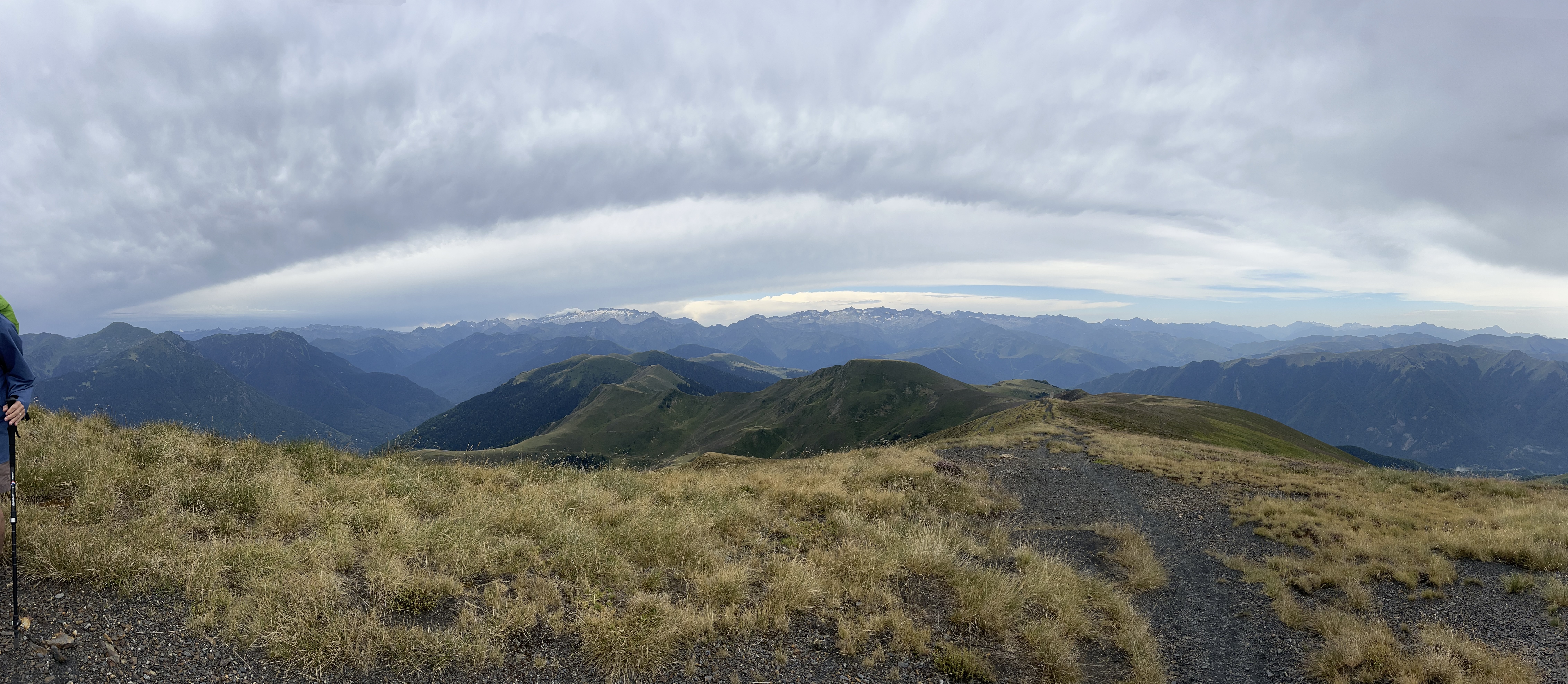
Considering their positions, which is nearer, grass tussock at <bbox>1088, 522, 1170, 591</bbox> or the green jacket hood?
the green jacket hood

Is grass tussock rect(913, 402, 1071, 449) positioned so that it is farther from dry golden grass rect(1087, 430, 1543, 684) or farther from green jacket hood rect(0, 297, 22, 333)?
green jacket hood rect(0, 297, 22, 333)

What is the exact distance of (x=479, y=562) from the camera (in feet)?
24.0

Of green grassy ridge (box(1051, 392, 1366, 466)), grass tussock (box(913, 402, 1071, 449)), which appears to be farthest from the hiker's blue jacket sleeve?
green grassy ridge (box(1051, 392, 1366, 466))

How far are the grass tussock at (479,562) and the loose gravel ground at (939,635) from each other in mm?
178

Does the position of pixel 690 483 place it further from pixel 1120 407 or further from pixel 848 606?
pixel 1120 407

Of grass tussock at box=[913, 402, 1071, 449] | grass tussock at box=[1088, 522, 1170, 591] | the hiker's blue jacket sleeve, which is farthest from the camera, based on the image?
grass tussock at box=[913, 402, 1071, 449]

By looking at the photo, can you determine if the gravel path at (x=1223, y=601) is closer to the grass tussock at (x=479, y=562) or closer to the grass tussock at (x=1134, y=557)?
the grass tussock at (x=1134, y=557)

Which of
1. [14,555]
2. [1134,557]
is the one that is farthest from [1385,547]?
[14,555]

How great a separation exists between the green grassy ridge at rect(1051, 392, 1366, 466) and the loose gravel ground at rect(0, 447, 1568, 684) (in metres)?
22.8

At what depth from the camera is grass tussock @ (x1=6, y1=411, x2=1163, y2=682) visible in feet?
18.7

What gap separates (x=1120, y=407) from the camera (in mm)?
62906

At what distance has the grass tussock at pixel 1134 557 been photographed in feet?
33.8

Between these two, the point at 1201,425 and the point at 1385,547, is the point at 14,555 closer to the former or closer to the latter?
the point at 1385,547

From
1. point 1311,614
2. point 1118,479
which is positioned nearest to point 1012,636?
point 1311,614
